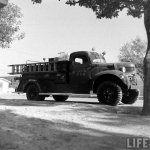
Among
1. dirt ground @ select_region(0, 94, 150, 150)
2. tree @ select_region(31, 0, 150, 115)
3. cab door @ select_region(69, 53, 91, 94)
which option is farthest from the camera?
cab door @ select_region(69, 53, 91, 94)

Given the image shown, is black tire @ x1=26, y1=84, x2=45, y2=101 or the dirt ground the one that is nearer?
the dirt ground

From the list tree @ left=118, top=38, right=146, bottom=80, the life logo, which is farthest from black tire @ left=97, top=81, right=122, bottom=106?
tree @ left=118, top=38, right=146, bottom=80

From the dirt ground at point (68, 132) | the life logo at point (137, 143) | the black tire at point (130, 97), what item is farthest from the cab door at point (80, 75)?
the life logo at point (137, 143)

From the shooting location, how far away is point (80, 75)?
14.5m

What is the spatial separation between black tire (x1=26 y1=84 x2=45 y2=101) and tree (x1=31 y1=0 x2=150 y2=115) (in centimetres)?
579

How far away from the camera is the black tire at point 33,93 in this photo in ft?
53.9

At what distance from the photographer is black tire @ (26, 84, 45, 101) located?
16.4m

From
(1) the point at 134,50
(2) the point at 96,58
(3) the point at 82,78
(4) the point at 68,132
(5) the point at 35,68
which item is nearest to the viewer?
(4) the point at 68,132

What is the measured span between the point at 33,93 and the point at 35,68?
143 centimetres

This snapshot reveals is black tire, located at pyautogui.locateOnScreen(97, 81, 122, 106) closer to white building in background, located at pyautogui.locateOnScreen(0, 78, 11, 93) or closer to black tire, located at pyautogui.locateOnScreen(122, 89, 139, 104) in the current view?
black tire, located at pyautogui.locateOnScreen(122, 89, 139, 104)

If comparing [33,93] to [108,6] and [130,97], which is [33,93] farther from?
[108,6]

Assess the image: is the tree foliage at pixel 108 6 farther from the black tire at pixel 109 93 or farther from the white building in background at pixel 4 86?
the white building in background at pixel 4 86

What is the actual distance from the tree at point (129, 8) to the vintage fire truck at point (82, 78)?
7.81 ft

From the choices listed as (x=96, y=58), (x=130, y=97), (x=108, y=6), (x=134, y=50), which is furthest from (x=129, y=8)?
(x=134, y=50)
